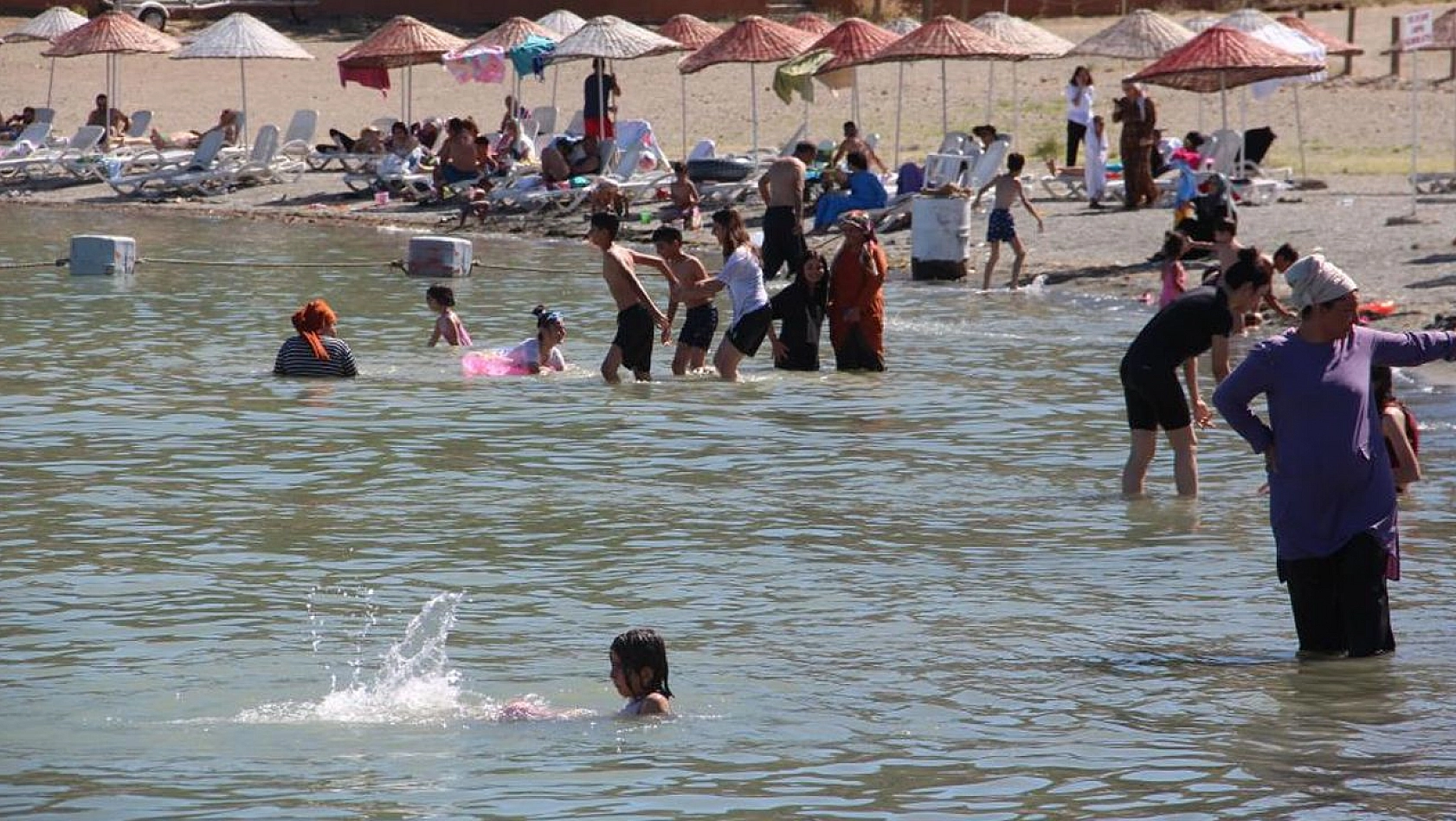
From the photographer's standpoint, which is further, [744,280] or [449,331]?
[449,331]

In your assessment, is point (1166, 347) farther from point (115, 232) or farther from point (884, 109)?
point (884, 109)

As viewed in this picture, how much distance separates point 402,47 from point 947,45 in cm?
912

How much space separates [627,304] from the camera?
1648 centimetres

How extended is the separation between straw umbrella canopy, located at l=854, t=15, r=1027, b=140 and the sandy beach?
2.06 meters

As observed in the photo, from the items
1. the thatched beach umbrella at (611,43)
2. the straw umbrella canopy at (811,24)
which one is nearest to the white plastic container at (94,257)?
the thatched beach umbrella at (611,43)

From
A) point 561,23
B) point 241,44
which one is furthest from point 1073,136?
point 241,44

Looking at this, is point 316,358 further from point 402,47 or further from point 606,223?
point 402,47

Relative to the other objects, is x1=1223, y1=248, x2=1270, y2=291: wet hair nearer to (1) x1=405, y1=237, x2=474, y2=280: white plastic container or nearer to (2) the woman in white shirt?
(1) x1=405, y1=237, x2=474, y2=280: white plastic container

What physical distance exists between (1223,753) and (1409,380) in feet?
32.2

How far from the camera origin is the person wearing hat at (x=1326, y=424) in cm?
801

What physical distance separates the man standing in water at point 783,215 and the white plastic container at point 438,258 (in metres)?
3.75

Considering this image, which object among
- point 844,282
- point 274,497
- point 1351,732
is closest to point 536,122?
point 844,282

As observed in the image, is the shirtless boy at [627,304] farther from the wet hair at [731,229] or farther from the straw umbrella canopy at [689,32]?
the straw umbrella canopy at [689,32]

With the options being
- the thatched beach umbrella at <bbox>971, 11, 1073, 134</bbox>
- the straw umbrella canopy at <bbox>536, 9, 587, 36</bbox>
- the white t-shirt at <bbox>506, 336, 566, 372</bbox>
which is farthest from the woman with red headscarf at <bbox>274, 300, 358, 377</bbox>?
the straw umbrella canopy at <bbox>536, 9, 587, 36</bbox>
